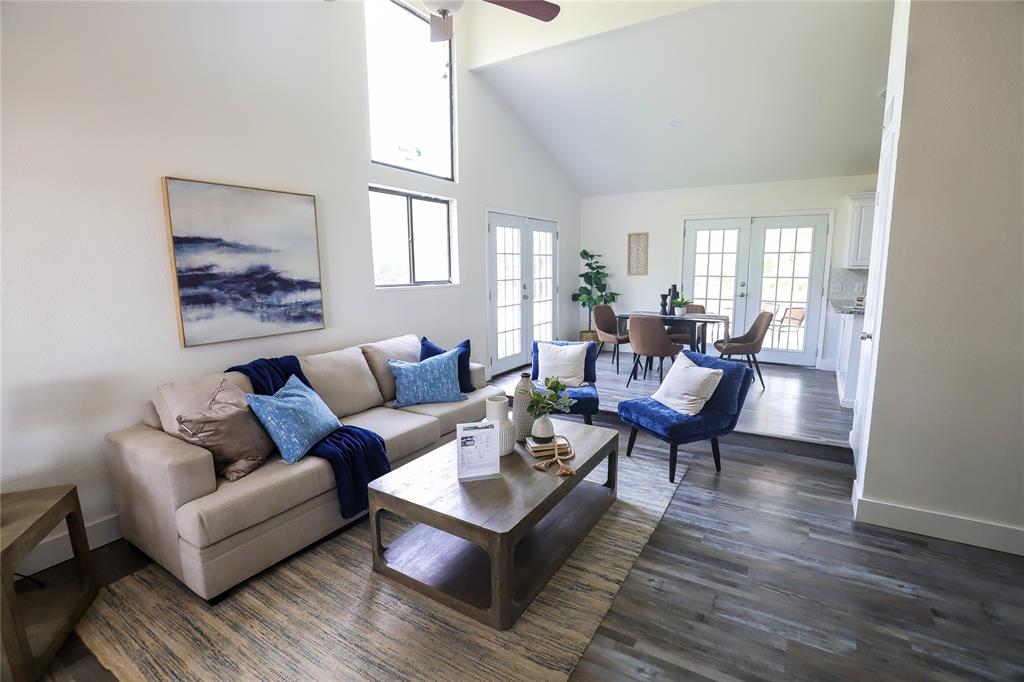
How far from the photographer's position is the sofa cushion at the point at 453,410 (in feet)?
11.1

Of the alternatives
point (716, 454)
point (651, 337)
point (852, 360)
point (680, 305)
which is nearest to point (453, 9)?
point (716, 454)

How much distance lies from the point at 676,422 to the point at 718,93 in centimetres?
355

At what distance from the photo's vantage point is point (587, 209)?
7535 millimetres

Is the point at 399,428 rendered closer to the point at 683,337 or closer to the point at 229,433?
the point at 229,433

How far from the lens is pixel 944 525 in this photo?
2.56 meters

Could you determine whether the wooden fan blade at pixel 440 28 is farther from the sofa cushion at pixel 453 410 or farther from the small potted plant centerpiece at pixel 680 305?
the small potted plant centerpiece at pixel 680 305

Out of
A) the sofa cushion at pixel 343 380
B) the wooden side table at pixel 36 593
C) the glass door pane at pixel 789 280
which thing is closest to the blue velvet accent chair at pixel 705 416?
the sofa cushion at pixel 343 380

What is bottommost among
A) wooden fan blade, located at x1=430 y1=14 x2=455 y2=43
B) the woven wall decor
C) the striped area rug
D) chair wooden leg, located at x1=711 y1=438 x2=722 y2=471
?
the striped area rug

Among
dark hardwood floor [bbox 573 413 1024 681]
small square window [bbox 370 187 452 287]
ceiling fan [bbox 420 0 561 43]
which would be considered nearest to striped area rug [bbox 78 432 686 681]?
dark hardwood floor [bbox 573 413 1024 681]

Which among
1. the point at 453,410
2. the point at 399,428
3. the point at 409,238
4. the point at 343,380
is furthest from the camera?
the point at 409,238

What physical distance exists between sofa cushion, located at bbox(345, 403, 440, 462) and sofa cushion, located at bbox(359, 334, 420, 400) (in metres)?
0.26

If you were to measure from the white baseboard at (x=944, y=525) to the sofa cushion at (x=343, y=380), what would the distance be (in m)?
3.09

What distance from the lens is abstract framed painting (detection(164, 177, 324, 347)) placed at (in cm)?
283

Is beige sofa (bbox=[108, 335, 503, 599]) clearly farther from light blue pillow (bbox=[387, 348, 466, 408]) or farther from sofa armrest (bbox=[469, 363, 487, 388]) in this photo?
sofa armrest (bbox=[469, 363, 487, 388])
